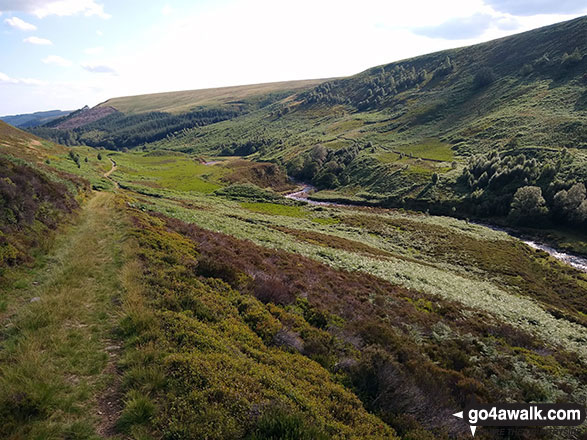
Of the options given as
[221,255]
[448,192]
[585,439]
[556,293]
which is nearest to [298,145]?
[448,192]

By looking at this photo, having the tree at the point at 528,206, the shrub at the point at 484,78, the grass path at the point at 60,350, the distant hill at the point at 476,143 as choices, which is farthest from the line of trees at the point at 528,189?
the shrub at the point at 484,78

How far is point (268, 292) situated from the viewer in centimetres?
1605

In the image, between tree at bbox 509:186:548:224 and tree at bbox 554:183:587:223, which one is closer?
tree at bbox 554:183:587:223

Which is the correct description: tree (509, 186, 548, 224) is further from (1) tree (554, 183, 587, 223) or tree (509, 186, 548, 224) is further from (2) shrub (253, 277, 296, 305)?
(2) shrub (253, 277, 296, 305)

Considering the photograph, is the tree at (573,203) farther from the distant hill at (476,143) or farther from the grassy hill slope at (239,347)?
the grassy hill slope at (239,347)

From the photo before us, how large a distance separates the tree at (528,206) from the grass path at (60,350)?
81272 mm

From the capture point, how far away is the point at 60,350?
28.5 ft

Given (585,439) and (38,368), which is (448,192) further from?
(38,368)

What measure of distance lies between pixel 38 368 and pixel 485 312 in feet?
93.7

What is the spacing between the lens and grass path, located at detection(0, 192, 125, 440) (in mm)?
6394

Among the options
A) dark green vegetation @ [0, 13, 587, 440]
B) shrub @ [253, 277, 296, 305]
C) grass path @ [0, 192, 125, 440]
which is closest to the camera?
grass path @ [0, 192, 125, 440]

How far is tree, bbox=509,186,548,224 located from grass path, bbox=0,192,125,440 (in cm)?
8127

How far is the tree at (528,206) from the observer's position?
65.3m

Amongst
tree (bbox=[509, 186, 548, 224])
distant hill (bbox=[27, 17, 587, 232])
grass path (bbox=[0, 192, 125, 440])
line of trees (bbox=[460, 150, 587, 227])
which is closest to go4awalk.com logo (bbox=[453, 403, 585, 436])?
grass path (bbox=[0, 192, 125, 440])
